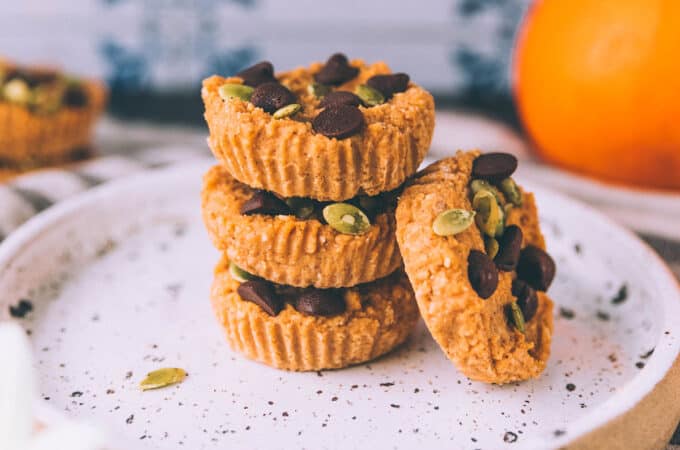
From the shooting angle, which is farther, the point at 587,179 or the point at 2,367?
the point at 587,179

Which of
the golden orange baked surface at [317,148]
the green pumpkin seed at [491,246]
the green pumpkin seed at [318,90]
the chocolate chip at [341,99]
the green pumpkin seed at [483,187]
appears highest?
the chocolate chip at [341,99]

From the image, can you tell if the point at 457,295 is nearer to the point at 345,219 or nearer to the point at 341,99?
the point at 345,219

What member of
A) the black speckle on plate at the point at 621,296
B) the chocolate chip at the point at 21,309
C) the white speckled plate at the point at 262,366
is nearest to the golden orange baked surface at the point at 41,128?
the white speckled plate at the point at 262,366

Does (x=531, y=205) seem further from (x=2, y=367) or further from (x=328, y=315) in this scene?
(x=2, y=367)

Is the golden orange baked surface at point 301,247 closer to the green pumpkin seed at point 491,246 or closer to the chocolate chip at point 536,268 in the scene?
the green pumpkin seed at point 491,246

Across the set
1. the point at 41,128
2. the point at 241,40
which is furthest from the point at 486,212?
the point at 241,40

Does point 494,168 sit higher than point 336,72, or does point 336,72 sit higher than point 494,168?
point 336,72

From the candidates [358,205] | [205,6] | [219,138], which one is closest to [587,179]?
[358,205]
